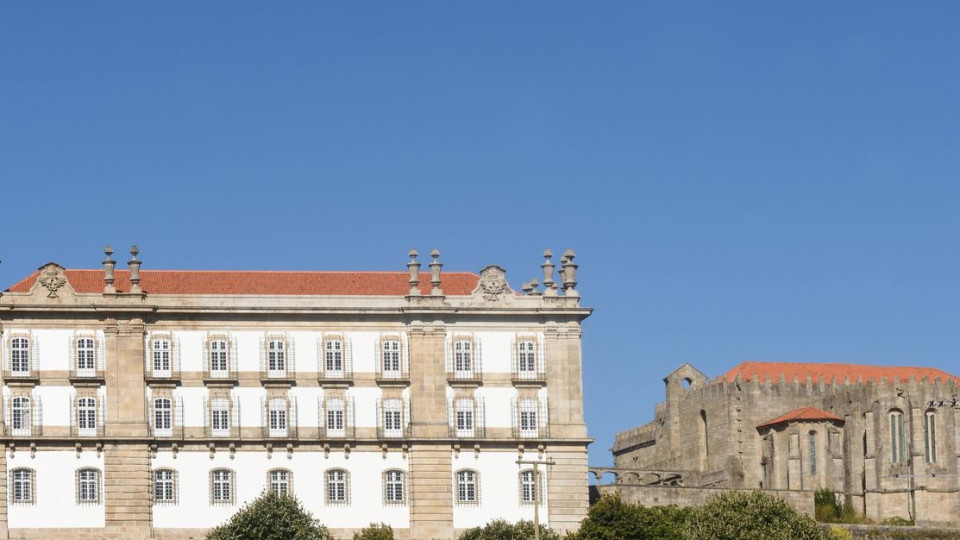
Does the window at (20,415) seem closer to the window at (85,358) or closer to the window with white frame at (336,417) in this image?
the window at (85,358)

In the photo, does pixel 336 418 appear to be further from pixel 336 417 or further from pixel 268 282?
pixel 268 282

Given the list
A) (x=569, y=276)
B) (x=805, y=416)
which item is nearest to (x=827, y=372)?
(x=805, y=416)

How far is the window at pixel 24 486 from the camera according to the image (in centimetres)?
9675

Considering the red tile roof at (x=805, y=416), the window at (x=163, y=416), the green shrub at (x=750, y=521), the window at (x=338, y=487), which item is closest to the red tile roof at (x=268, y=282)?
the window at (x=163, y=416)

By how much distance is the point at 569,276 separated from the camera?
10312cm

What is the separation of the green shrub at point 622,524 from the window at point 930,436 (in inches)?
1261

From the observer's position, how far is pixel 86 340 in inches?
3883

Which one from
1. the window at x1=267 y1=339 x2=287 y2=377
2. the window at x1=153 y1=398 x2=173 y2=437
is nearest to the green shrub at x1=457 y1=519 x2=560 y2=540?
the window at x1=267 y1=339 x2=287 y2=377

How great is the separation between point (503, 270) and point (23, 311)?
2260cm

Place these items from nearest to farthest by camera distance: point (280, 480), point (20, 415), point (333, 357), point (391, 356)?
point (20, 415) → point (280, 480) → point (333, 357) → point (391, 356)

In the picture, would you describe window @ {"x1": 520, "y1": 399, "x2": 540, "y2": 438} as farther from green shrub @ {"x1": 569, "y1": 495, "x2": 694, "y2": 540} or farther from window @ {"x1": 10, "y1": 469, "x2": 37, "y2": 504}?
window @ {"x1": 10, "y1": 469, "x2": 37, "y2": 504}

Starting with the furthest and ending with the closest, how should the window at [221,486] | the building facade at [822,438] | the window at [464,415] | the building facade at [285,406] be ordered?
the building facade at [822,438] < the window at [464,415] < the window at [221,486] < the building facade at [285,406]

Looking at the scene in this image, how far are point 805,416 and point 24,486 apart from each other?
4988 centimetres

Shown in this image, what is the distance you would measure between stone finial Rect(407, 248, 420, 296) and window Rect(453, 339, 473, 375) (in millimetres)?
3149
